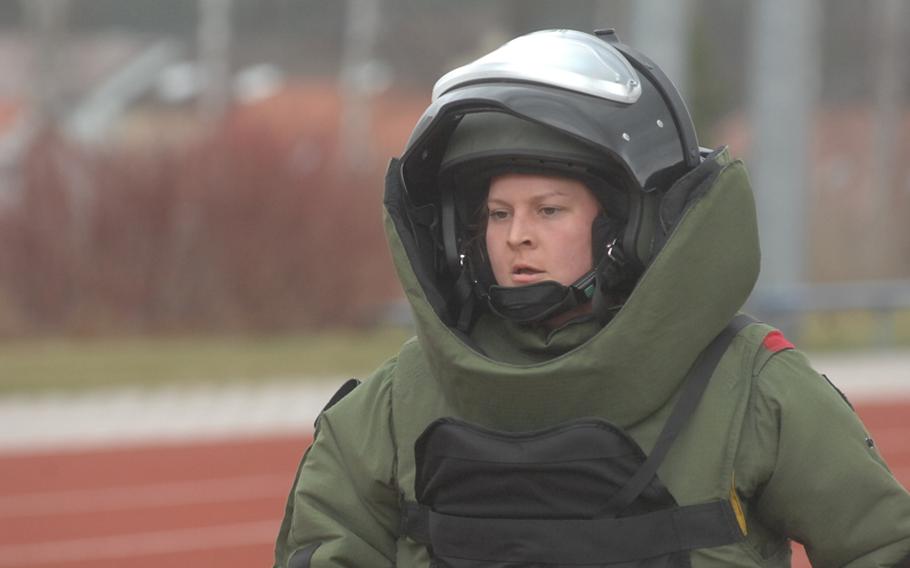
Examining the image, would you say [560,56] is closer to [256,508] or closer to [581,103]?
[581,103]

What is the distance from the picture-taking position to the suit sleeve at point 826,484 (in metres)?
2.56

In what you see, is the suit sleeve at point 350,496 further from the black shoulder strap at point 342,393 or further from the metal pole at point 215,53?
the metal pole at point 215,53

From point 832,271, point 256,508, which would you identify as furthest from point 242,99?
point 256,508

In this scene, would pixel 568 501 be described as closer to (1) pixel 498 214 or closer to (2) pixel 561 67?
(1) pixel 498 214

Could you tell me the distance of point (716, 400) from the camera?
2611 millimetres

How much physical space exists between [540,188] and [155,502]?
24.8 feet

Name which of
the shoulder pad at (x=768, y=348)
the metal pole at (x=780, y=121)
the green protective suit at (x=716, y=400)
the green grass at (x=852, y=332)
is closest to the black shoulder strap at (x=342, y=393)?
the green protective suit at (x=716, y=400)

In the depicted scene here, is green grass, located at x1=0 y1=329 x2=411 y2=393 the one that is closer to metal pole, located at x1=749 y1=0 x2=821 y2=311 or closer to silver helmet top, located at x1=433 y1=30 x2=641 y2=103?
metal pole, located at x1=749 y1=0 x2=821 y2=311

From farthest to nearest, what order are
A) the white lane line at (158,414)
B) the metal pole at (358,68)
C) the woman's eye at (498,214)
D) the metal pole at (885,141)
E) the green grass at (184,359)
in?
the metal pole at (358,68)
the metal pole at (885,141)
the green grass at (184,359)
the white lane line at (158,414)
the woman's eye at (498,214)

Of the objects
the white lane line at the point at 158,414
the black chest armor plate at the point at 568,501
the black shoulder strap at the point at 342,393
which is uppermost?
the black shoulder strap at the point at 342,393

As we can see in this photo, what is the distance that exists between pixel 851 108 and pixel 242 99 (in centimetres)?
1434

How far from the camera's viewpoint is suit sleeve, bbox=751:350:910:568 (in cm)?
256

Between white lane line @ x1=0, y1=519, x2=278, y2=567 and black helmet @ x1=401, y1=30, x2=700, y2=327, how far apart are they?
243 inches

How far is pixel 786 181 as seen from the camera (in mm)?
16969
